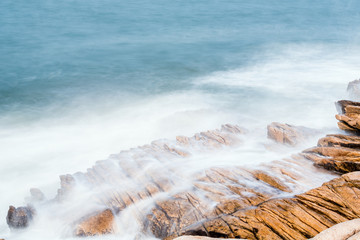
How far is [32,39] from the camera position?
37.4 m

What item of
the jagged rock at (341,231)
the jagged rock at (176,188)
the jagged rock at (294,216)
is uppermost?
→ the jagged rock at (341,231)

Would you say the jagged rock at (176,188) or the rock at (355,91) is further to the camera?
the rock at (355,91)

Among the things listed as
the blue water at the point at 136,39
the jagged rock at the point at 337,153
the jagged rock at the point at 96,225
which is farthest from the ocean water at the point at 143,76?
the jagged rock at the point at 337,153

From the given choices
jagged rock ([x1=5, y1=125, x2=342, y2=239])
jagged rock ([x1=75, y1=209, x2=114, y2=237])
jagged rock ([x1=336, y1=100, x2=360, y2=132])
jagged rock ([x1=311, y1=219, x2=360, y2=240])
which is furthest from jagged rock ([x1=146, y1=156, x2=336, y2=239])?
jagged rock ([x1=336, y1=100, x2=360, y2=132])

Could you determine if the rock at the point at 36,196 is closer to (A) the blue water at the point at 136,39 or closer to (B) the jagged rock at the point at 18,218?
(B) the jagged rock at the point at 18,218

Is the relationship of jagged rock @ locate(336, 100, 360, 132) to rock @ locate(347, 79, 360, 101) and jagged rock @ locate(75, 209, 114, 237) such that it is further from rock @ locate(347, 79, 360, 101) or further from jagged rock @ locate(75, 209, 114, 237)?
jagged rock @ locate(75, 209, 114, 237)

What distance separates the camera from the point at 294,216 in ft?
24.0

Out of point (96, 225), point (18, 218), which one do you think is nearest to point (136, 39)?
point (18, 218)

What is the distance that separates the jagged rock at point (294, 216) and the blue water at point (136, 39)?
59.9 ft

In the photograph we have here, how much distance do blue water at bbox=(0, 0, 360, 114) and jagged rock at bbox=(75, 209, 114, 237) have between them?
624 inches

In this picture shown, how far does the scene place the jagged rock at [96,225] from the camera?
29.2 ft

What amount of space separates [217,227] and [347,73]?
81.3 ft

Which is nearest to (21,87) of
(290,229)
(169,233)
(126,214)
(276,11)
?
(126,214)

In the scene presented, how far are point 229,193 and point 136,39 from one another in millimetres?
33173
